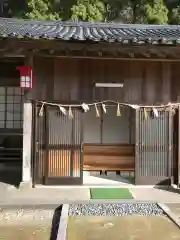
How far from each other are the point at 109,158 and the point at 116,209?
4.20 meters

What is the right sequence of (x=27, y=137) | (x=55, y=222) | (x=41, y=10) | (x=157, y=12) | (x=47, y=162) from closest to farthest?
(x=55, y=222) < (x=27, y=137) < (x=47, y=162) < (x=41, y=10) < (x=157, y=12)

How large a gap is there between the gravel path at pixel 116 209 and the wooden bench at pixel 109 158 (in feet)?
12.0

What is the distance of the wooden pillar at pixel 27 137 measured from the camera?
10.1 m

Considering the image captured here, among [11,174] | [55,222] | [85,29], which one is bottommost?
[55,222]

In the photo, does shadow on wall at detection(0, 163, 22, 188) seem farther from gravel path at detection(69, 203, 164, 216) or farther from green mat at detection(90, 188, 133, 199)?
gravel path at detection(69, 203, 164, 216)

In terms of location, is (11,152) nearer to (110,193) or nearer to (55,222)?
(110,193)

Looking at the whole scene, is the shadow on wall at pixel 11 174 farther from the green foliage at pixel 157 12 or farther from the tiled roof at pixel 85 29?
the green foliage at pixel 157 12

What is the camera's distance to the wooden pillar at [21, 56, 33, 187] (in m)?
10.1

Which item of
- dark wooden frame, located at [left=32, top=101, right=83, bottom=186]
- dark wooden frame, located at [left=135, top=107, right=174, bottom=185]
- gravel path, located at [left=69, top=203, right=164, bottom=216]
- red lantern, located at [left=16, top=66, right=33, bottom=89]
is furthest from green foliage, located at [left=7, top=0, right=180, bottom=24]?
gravel path, located at [left=69, top=203, right=164, bottom=216]

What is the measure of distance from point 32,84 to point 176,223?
534 cm

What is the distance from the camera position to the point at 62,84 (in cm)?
1025

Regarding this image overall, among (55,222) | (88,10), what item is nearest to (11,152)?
(55,222)

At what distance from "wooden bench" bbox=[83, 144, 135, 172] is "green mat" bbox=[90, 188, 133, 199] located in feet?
7.23

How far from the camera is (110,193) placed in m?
9.59
